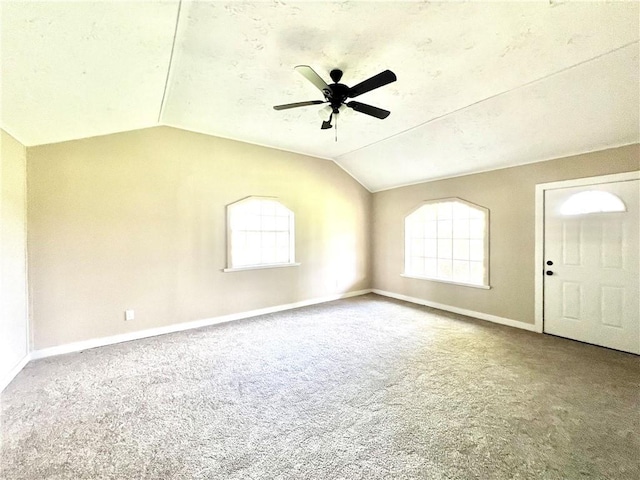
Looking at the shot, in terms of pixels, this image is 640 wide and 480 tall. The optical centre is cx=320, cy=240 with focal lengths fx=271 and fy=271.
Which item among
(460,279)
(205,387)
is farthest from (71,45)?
(460,279)

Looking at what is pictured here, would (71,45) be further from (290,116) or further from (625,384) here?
(625,384)

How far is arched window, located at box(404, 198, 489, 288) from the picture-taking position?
4.49m

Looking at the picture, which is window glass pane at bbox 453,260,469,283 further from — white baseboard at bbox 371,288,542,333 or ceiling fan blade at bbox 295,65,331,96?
ceiling fan blade at bbox 295,65,331,96

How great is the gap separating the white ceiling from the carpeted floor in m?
2.48

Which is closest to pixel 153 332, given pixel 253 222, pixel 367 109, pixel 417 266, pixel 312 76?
pixel 253 222

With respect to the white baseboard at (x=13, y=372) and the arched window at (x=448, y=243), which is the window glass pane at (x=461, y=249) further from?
the white baseboard at (x=13, y=372)

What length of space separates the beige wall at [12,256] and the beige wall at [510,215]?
5.58 metres

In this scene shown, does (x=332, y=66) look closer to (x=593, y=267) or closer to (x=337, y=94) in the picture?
(x=337, y=94)

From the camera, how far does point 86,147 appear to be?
10.8ft

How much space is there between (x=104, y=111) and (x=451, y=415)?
13.9 ft

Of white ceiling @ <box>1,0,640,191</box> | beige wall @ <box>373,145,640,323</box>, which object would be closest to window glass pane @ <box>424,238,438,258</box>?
beige wall @ <box>373,145,640,323</box>

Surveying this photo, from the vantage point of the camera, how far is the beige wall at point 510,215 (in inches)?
133

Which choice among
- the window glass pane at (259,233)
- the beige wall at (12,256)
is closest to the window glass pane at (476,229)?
the window glass pane at (259,233)

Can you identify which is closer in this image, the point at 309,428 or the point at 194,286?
the point at 309,428
